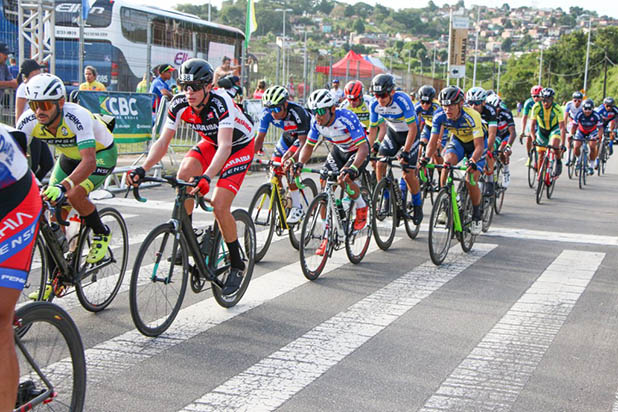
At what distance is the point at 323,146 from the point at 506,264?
18859 millimetres

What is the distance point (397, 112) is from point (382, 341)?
570cm

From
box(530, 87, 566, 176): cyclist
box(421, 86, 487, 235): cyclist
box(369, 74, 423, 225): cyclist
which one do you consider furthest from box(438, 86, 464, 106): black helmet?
box(530, 87, 566, 176): cyclist

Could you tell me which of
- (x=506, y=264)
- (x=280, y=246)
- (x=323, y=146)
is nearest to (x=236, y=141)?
(x=280, y=246)

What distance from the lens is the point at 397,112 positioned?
11203 millimetres

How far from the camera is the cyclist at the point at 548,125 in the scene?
15.5m

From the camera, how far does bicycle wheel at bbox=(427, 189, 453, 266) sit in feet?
28.9

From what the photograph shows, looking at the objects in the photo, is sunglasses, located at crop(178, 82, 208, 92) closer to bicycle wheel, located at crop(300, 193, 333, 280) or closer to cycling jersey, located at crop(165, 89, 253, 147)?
cycling jersey, located at crop(165, 89, 253, 147)

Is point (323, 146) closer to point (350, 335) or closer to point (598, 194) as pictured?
point (598, 194)

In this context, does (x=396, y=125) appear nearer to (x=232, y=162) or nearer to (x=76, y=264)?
(x=232, y=162)

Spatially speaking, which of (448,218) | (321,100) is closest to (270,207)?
(321,100)

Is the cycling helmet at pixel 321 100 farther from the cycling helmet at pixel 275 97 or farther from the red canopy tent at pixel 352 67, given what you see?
the red canopy tent at pixel 352 67

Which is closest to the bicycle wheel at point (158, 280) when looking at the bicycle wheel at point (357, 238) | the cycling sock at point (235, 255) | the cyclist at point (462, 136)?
the cycling sock at point (235, 255)

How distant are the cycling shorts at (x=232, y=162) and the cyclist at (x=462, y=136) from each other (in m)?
3.03

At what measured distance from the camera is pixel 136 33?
71.6ft
